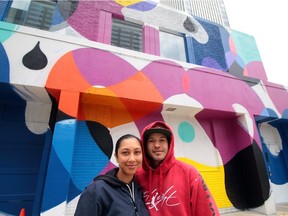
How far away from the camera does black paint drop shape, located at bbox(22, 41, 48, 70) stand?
3693mm

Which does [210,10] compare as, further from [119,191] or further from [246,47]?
[119,191]

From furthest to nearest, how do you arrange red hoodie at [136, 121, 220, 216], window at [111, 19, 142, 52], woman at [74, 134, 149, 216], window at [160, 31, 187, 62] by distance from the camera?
window at [160, 31, 187, 62] < window at [111, 19, 142, 52] < red hoodie at [136, 121, 220, 216] < woman at [74, 134, 149, 216]

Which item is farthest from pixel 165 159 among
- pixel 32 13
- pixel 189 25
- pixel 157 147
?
pixel 189 25

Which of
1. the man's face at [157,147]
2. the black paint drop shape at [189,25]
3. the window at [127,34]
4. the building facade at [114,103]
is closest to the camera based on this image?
the man's face at [157,147]

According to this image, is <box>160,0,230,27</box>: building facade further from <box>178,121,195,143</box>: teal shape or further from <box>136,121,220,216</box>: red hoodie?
<box>136,121,220,216</box>: red hoodie

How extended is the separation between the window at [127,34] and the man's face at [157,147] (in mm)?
5181

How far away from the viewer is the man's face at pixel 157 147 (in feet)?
4.90

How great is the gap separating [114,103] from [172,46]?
12.4 feet

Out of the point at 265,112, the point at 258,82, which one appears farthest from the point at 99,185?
the point at 258,82

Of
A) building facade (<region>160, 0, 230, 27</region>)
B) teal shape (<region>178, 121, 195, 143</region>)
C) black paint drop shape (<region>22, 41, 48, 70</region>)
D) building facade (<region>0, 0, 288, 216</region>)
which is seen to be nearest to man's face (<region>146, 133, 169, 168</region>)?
building facade (<region>0, 0, 288, 216</region>)

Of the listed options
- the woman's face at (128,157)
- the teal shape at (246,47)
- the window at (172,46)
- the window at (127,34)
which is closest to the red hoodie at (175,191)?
the woman's face at (128,157)

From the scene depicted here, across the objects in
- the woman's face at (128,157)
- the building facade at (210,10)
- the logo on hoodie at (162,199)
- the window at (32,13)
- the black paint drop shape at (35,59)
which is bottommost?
the logo on hoodie at (162,199)

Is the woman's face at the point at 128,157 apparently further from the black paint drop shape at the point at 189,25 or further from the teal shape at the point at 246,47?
the teal shape at the point at 246,47

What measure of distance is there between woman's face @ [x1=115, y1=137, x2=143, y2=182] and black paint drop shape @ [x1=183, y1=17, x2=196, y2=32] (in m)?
7.16
